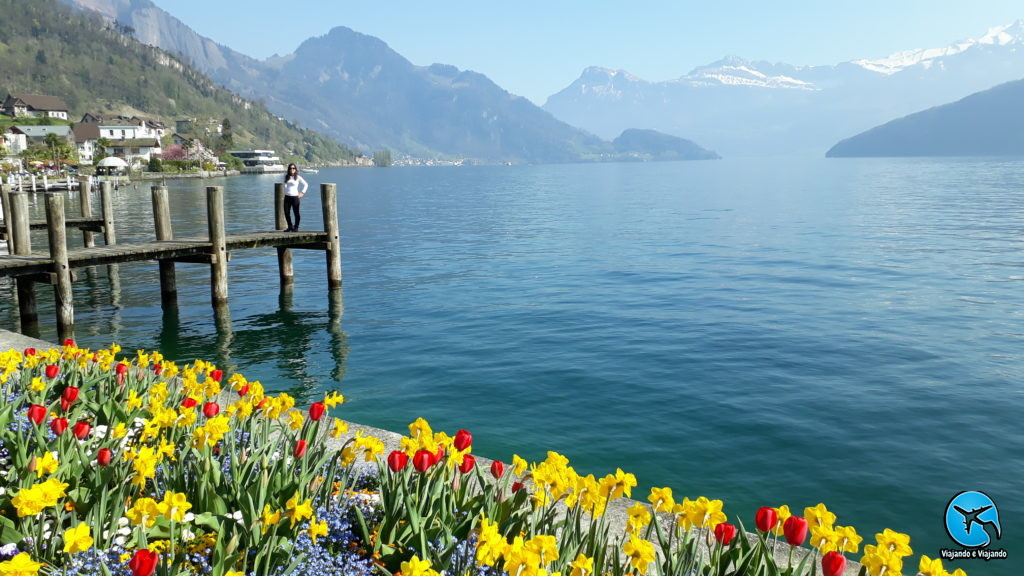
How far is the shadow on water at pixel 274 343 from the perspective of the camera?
54.7ft

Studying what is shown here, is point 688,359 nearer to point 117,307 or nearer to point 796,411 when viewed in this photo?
point 796,411

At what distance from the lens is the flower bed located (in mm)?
4262

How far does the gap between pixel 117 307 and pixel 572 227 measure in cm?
3143

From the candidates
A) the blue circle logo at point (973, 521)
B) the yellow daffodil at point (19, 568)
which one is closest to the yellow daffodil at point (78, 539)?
the yellow daffodil at point (19, 568)

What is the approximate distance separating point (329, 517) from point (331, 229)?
19.9 m

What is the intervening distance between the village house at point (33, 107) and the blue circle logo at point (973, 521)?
211 metres

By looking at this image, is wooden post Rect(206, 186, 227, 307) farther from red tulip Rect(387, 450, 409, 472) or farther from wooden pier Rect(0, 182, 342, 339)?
red tulip Rect(387, 450, 409, 472)

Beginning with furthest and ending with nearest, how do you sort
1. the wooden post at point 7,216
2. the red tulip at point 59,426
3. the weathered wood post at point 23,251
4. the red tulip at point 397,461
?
the wooden post at point 7,216 → the weathered wood post at point 23,251 → the red tulip at point 59,426 → the red tulip at point 397,461

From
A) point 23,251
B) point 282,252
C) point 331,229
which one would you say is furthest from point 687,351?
point 23,251

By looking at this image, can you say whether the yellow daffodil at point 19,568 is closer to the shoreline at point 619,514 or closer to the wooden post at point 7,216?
the shoreline at point 619,514

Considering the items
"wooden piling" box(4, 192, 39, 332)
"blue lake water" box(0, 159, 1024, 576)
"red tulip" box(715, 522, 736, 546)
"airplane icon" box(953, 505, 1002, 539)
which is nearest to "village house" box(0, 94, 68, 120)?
"blue lake water" box(0, 159, 1024, 576)

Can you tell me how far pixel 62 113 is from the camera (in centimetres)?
19562

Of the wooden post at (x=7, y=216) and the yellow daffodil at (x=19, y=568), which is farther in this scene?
the wooden post at (x=7, y=216)

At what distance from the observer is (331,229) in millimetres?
24750
